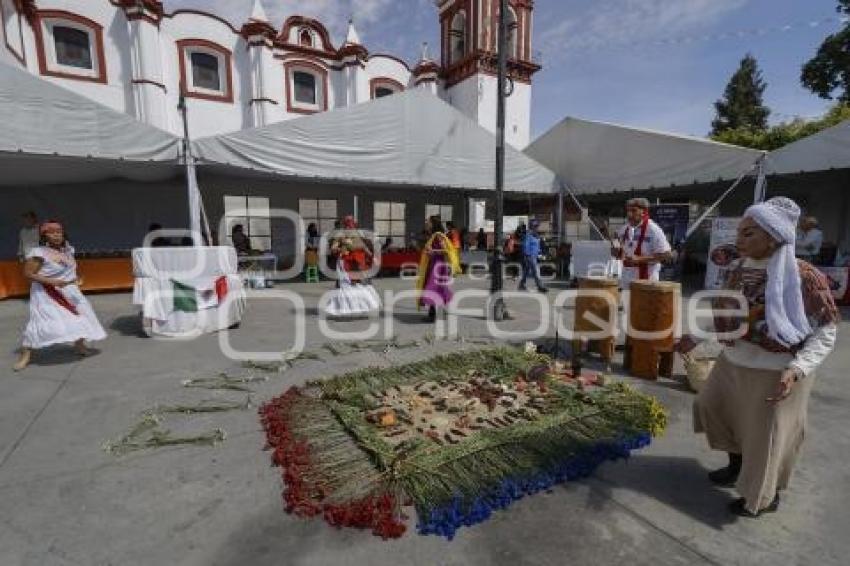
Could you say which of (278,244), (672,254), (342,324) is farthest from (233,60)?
(672,254)

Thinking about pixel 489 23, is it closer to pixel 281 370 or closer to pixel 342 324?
pixel 342 324

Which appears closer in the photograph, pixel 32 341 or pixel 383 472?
pixel 383 472

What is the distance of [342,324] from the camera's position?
282 inches

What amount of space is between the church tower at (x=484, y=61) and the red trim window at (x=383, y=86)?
3.24 metres

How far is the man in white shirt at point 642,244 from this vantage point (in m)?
4.99

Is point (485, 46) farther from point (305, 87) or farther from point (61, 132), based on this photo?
point (61, 132)

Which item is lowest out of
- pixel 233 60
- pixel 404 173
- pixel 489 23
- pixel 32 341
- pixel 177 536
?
pixel 177 536

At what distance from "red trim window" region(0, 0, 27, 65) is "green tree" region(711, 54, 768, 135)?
49.3 m

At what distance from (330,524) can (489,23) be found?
87.2 feet

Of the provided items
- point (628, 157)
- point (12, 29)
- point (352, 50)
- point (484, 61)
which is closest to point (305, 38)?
point (352, 50)

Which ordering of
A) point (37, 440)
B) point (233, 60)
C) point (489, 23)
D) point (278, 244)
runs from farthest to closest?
point (489, 23) → point (233, 60) → point (278, 244) → point (37, 440)

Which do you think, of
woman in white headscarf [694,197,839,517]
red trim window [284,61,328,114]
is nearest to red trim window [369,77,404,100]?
red trim window [284,61,328,114]

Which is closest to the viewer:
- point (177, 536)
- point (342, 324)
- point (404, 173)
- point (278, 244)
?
point (177, 536)

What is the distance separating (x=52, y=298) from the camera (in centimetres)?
500
